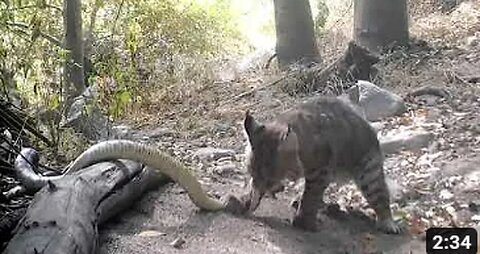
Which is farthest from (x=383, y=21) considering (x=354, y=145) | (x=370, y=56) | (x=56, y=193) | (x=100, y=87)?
(x=56, y=193)

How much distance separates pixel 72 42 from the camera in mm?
7156

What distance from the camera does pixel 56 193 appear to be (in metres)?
4.16

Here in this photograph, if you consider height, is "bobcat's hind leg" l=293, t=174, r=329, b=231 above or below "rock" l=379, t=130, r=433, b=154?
below

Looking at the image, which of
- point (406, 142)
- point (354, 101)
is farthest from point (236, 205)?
point (406, 142)

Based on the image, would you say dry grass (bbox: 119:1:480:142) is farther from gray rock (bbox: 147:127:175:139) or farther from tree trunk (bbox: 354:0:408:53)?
tree trunk (bbox: 354:0:408:53)

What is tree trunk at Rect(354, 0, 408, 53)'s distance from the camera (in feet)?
31.1

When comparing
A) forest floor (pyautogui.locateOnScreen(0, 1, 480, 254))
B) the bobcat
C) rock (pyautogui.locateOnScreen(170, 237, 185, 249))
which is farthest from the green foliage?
rock (pyautogui.locateOnScreen(170, 237, 185, 249))

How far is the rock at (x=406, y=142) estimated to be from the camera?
6461mm

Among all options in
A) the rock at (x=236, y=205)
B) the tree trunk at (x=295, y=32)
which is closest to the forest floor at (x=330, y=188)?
the rock at (x=236, y=205)

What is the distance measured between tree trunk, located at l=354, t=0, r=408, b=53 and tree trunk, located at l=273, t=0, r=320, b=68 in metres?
1.01

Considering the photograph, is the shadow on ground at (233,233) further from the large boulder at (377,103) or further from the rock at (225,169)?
the large boulder at (377,103)

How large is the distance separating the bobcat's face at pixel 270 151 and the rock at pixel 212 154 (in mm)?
1817

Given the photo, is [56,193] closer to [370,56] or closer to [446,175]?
[446,175]

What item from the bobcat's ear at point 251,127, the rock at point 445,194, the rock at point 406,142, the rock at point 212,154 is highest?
the bobcat's ear at point 251,127
